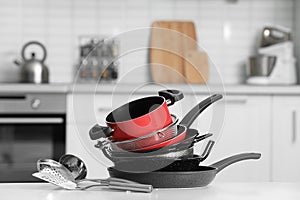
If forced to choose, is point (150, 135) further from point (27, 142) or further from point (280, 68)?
point (280, 68)

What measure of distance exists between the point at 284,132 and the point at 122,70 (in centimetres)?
141

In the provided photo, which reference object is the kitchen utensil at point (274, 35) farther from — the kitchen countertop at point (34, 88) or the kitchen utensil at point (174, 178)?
the kitchen utensil at point (174, 178)

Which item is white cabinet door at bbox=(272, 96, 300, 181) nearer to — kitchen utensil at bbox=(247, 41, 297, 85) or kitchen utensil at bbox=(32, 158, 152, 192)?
kitchen utensil at bbox=(247, 41, 297, 85)

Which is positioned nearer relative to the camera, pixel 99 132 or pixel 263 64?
pixel 99 132

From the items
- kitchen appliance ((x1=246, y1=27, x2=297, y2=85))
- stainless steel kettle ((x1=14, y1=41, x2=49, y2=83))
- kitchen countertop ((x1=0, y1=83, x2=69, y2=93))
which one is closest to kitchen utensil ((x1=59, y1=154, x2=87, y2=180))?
kitchen countertop ((x1=0, y1=83, x2=69, y2=93))

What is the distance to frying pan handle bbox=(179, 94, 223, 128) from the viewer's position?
3.31 feet

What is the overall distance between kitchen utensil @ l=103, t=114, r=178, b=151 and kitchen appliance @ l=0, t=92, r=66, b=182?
2.16 metres

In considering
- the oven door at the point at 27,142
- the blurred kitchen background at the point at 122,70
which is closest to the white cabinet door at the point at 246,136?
the blurred kitchen background at the point at 122,70

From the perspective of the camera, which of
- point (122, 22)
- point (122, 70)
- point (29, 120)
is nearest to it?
point (122, 70)

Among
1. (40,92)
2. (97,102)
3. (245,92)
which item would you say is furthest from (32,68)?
(97,102)

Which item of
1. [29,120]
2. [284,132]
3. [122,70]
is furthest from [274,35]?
[122,70]

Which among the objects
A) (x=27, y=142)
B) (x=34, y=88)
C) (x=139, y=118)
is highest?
(x=139, y=118)

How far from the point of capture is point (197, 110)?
102 centimetres

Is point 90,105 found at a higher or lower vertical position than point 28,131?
higher
